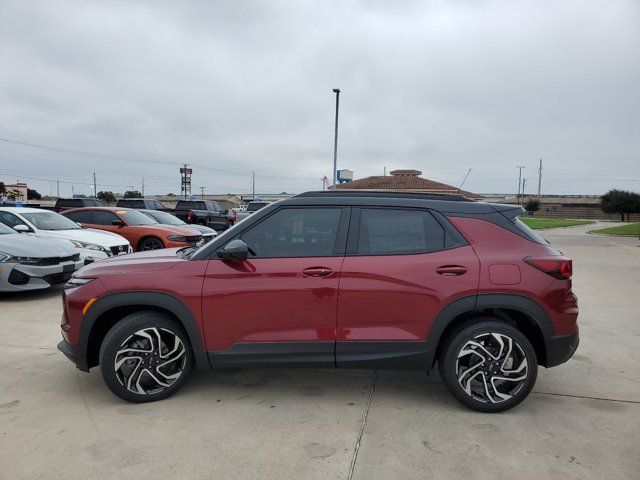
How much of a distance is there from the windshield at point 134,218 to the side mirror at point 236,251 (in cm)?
906

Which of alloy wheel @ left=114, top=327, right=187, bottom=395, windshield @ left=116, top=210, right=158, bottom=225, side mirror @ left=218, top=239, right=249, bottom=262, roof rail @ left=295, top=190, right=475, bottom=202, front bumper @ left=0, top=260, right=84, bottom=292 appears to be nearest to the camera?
side mirror @ left=218, top=239, right=249, bottom=262

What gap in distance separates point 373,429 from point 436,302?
3.29ft

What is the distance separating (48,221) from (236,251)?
25.8ft

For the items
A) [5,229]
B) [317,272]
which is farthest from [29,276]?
[317,272]

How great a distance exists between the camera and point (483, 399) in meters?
3.28

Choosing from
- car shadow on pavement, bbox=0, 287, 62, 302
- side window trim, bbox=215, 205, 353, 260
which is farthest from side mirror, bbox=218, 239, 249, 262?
car shadow on pavement, bbox=0, 287, 62, 302

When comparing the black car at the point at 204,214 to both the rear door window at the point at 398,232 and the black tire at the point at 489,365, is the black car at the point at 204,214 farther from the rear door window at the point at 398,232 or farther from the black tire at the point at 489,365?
the black tire at the point at 489,365

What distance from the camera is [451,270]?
10.6 ft

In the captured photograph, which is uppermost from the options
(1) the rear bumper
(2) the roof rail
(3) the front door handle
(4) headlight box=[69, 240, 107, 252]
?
(2) the roof rail

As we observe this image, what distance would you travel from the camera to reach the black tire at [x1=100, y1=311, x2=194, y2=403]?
3.29 metres

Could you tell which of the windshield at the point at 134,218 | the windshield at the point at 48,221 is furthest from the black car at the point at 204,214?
the windshield at the point at 48,221

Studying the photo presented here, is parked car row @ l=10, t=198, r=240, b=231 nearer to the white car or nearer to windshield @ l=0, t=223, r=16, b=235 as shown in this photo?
the white car

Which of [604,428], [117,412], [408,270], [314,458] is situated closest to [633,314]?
[604,428]

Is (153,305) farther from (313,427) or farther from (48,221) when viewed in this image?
(48,221)
